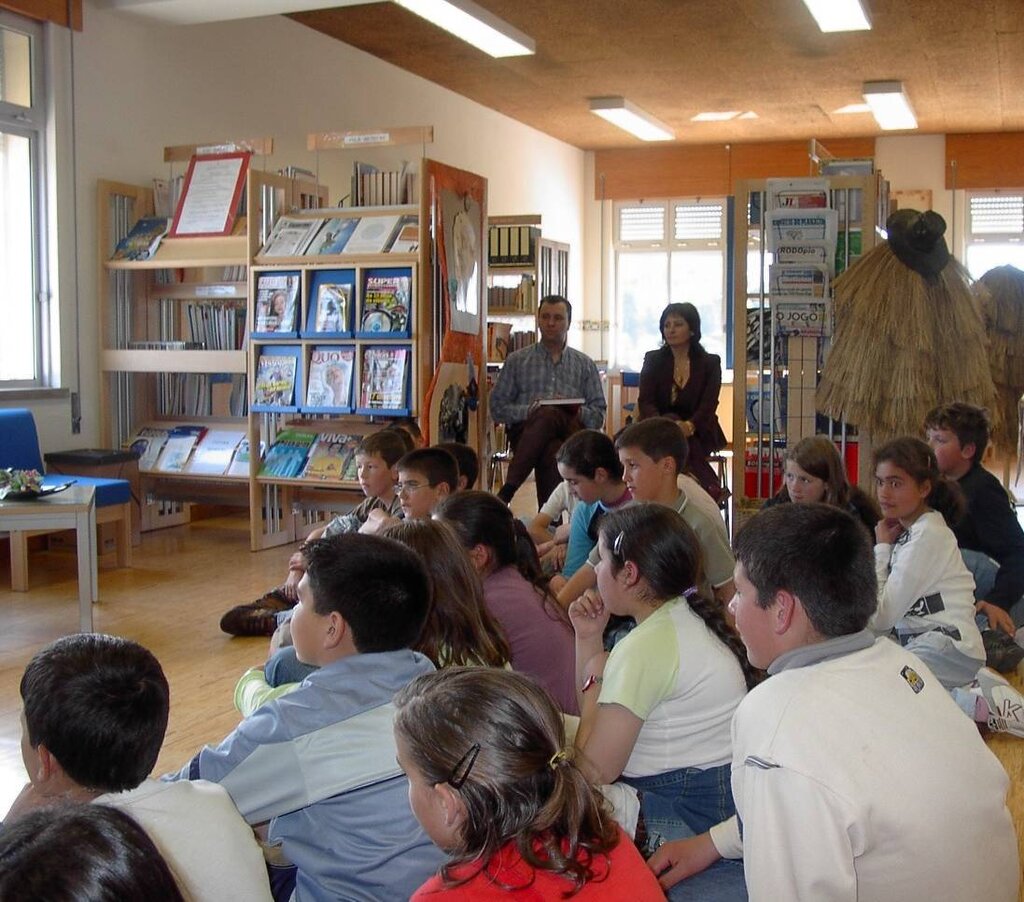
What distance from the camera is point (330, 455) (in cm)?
633

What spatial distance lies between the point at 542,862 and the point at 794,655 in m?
0.47

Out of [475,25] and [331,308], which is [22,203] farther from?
[475,25]

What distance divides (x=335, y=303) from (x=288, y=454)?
88cm

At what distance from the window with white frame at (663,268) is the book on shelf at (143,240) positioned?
7700mm

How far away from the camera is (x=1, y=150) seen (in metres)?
6.34

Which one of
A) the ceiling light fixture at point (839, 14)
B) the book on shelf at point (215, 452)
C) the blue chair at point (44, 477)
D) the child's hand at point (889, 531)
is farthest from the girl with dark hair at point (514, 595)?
the ceiling light fixture at point (839, 14)

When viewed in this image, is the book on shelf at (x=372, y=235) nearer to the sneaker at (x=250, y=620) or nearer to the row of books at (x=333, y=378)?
the row of books at (x=333, y=378)

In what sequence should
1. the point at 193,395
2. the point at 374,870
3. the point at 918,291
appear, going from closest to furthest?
the point at 374,870 < the point at 918,291 < the point at 193,395

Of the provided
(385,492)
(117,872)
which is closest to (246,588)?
(385,492)

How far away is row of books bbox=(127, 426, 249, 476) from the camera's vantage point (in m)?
6.70

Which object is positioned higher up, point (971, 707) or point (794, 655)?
point (794, 655)

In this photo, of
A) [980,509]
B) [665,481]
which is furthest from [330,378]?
[980,509]

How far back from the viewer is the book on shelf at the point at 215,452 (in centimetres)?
670

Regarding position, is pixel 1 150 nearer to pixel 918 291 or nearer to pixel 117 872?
pixel 918 291
